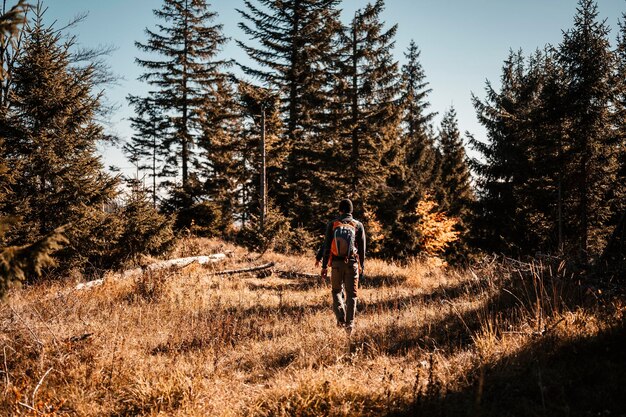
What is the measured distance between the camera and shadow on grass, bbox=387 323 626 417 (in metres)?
2.86

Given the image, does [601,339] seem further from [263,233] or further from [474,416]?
[263,233]

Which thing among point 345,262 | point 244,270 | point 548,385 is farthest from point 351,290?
point 244,270

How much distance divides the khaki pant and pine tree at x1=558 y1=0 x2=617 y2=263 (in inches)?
572

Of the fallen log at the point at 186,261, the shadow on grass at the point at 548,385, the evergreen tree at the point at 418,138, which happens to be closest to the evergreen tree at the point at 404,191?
the evergreen tree at the point at 418,138

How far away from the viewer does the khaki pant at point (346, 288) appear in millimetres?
5883

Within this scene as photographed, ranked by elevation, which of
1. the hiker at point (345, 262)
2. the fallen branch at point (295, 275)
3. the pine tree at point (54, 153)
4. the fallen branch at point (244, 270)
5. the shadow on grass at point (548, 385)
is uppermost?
the pine tree at point (54, 153)

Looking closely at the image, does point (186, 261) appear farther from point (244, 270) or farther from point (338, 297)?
point (338, 297)

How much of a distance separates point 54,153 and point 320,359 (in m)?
9.55

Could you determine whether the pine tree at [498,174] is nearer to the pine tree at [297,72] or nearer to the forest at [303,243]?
the forest at [303,243]

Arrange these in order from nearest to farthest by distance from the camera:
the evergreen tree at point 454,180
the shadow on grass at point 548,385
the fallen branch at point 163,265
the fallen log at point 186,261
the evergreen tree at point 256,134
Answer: the shadow on grass at point 548,385
the fallen branch at point 163,265
the fallen log at point 186,261
the evergreen tree at point 256,134
the evergreen tree at point 454,180

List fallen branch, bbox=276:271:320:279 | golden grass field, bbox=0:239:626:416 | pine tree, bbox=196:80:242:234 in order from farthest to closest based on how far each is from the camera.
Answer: pine tree, bbox=196:80:242:234
fallen branch, bbox=276:271:320:279
golden grass field, bbox=0:239:626:416

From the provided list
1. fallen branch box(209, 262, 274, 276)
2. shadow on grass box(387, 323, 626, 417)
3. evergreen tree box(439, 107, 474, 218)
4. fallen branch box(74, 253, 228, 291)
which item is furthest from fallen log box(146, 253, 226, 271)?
evergreen tree box(439, 107, 474, 218)

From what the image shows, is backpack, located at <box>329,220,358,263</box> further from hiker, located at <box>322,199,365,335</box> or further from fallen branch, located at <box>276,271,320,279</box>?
fallen branch, located at <box>276,271,320,279</box>

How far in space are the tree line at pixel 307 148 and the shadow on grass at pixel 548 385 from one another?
323 inches
